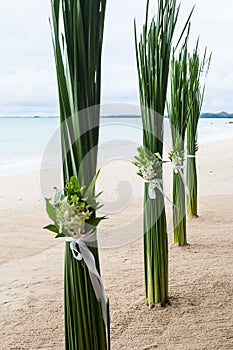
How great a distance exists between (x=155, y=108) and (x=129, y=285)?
0.89 meters

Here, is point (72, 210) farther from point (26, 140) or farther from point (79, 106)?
point (26, 140)

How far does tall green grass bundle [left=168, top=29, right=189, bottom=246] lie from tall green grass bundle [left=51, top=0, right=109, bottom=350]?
1528mm

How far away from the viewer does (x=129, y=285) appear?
7.58ft

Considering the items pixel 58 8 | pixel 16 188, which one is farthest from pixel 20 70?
pixel 58 8

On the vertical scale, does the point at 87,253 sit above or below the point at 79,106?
below

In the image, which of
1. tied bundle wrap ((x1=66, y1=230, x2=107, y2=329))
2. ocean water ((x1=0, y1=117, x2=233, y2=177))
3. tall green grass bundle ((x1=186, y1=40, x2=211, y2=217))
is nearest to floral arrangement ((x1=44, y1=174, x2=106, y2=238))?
tied bundle wrap ((x1=66, y1=230, x2=107, y2=329))

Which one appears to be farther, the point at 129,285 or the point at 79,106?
the point at 129,285

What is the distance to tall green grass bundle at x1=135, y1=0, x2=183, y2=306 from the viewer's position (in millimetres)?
1952

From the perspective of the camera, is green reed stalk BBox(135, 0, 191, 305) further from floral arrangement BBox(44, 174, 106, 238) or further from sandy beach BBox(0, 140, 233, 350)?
floral arrangement BBox(44, 174, 106, 238)

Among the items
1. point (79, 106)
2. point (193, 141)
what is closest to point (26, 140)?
point (193, 141)

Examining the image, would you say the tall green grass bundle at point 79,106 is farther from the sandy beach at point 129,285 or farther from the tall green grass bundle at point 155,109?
the tall green grass bundle at point 155,109

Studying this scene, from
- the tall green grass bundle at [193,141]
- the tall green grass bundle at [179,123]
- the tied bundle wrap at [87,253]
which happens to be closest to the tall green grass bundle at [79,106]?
the tied bundle wrap at [87,253]

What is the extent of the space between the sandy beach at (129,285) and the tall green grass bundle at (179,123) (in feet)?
0.57

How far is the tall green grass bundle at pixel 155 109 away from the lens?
1952 millimetres
